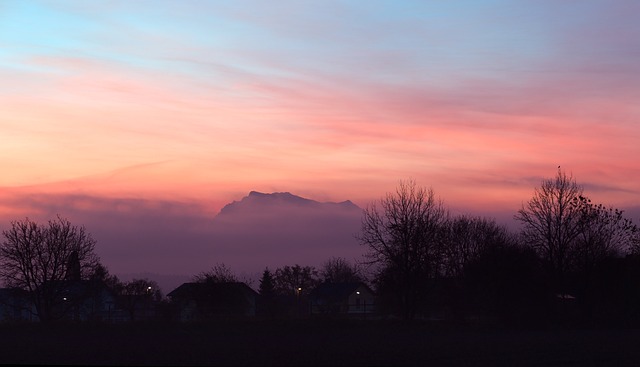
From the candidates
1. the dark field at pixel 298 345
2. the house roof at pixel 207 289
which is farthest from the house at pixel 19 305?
the dark field at pixel 298 345

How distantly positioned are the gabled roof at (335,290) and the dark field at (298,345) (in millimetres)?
78536

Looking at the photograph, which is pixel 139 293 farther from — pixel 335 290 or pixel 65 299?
pixel 335 290

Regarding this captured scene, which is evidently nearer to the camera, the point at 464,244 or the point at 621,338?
the point at 621,338

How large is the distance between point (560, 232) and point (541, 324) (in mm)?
18804

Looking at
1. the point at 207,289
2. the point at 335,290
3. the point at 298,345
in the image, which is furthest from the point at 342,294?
the point at 298,345

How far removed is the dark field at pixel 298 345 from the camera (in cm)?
3088

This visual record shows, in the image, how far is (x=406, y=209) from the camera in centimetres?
7138

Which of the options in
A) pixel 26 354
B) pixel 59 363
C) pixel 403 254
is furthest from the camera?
pixel 403 254

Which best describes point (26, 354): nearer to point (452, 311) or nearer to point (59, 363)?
point (59, 363)

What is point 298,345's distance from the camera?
38875 millimetres

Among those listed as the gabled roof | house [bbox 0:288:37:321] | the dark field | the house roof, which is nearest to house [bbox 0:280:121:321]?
house [bbox 0:288:37:321]

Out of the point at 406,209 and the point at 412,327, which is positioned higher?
the point at 406,209

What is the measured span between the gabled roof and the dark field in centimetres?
7854

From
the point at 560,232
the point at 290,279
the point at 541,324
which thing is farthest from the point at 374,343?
the point at 290,279
